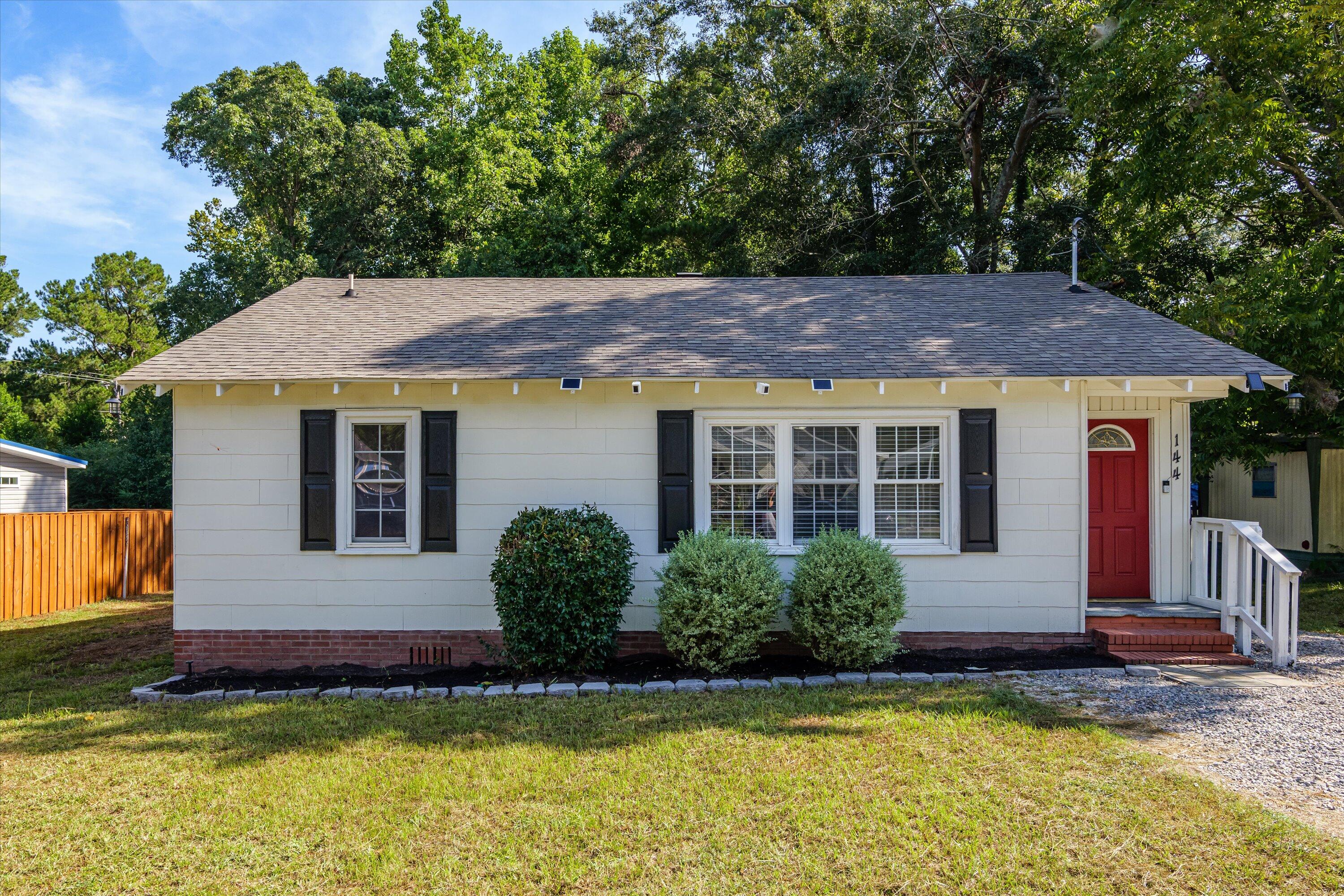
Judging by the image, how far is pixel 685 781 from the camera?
4406 millimetres

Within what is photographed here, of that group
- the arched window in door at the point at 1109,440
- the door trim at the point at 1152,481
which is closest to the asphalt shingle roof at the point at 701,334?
the door trim at the point at 1152,481

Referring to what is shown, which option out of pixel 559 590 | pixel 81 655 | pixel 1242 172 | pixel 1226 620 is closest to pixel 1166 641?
pixel 1226 620

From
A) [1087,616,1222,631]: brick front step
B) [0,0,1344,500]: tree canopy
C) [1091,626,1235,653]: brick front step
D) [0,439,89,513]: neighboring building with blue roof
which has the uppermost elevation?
[0,0,1344,500]: tree canopy

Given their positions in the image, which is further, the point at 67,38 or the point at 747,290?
the point at 67,38

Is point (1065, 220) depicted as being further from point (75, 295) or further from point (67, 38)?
point (75, 295)

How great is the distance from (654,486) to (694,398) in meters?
0.98

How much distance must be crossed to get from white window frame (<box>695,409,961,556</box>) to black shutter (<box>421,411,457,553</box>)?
244 centimetres

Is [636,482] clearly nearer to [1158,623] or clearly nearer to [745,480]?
[745,480]

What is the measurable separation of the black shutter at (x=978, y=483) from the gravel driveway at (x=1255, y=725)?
143 centimetres

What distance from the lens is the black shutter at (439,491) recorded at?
737 centimetres

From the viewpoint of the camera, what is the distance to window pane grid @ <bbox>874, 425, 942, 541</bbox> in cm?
A: 756

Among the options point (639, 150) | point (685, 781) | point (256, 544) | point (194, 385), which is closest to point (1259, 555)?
point (685, 781)

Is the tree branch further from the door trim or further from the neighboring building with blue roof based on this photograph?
the neighboring building with blue roof

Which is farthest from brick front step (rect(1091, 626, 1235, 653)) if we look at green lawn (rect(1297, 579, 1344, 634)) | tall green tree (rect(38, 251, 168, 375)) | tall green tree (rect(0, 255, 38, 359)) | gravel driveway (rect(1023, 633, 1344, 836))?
tall green tree (rect(0, 255, 38, 359))
